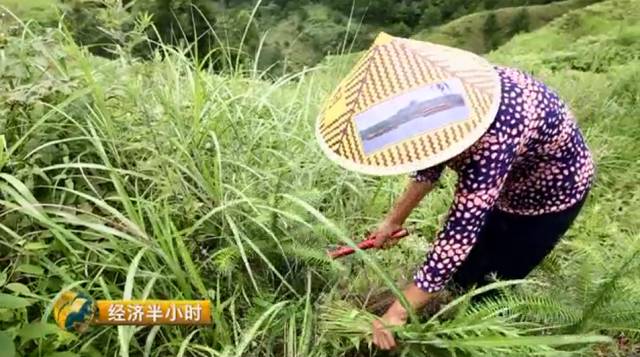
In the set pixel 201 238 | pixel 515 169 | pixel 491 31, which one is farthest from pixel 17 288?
pixel 491 31

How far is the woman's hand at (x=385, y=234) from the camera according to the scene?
2682 mm

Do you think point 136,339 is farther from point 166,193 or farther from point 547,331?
point 547,331

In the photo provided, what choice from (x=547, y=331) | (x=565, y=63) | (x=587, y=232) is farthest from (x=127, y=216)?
(x=565, y=63)

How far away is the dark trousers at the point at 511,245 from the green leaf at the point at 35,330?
4.77 feet

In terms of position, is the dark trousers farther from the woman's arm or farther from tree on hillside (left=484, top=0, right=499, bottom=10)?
tree on hillside (left=484, top=0, right=499, bottom=10)

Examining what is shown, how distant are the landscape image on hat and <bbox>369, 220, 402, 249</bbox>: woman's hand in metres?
0.60

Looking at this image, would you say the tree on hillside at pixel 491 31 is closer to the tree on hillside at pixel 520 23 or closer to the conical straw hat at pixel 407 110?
the tree on hillside at pixel 520 23

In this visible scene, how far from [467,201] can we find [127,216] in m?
1.11

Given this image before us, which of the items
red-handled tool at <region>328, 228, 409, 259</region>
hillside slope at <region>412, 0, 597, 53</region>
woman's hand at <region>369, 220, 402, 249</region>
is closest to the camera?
red-handled tool at <region>328, 228, 409, 259</region>

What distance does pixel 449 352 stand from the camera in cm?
221

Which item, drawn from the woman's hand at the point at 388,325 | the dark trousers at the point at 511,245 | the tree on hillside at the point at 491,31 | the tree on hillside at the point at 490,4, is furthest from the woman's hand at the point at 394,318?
the tree on hillside at the point at 490,4

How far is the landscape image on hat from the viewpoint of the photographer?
212 cm

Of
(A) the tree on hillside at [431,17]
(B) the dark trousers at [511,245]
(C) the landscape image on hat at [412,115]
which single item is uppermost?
(C) the landscape image on hat at [412,115]

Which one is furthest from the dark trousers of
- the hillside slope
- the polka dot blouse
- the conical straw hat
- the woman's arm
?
the hillside slope
